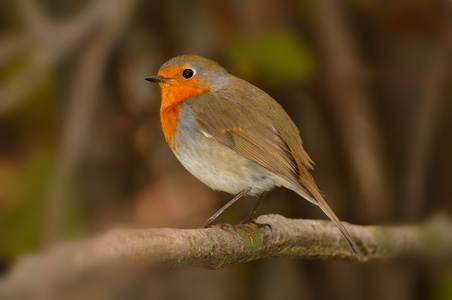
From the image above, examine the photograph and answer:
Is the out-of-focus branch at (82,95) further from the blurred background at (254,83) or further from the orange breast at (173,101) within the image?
the orange breast at (173,101)

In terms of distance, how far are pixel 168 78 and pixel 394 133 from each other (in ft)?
9.58

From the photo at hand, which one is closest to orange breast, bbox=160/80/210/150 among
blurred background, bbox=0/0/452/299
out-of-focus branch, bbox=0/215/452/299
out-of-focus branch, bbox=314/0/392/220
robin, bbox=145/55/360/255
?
robin, bbox=145/55/360/255

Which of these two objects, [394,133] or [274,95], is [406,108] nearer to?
[394,133]

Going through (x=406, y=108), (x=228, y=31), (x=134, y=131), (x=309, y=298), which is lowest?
(x=309, y=298)

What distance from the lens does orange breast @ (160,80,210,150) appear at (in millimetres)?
3000

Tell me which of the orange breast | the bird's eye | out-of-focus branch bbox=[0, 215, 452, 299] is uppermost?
the bird's eye

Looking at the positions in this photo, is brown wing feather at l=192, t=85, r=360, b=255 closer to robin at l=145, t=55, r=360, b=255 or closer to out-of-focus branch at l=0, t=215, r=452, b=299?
robin at l=145, t=55, r=360, b=255

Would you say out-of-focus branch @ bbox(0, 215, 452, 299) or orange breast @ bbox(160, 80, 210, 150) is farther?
orange breast @ bbox(160, 80, 210, 150)

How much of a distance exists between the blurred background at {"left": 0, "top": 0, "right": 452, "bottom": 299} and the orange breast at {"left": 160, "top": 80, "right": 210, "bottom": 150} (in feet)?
2.61

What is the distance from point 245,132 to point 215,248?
751mm

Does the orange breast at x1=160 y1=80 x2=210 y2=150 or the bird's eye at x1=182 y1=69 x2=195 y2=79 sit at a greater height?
the bird's eye at x1=182 y1=69 x2=195 y2=79

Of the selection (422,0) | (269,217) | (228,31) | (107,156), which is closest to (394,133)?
(422,0)

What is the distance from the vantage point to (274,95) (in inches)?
188

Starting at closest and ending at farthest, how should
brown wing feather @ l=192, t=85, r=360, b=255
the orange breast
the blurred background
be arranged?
1. brown wing feather @ l=192, t=85, r=360, b=255
2. the orange breast
3. the blurred background
